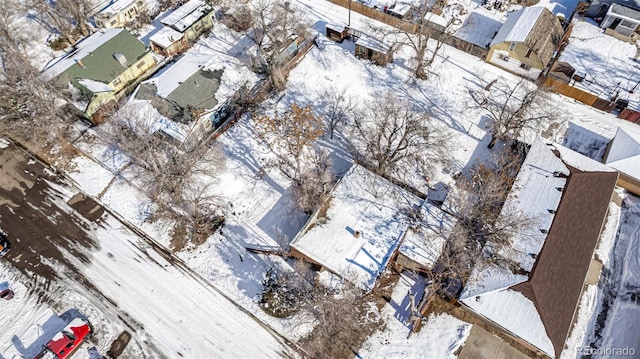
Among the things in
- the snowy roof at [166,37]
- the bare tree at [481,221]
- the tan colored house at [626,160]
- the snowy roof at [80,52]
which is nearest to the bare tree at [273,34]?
the snowy roof at [166,37]

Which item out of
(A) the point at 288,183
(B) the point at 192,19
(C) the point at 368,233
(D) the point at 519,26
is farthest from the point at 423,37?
(C) the point at 368,233

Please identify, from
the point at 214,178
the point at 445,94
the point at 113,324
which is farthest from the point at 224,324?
the point at 445,94

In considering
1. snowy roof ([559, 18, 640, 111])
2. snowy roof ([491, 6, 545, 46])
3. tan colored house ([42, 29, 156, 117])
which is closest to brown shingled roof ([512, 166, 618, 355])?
snowy roof ([559, 18, 640, 111])

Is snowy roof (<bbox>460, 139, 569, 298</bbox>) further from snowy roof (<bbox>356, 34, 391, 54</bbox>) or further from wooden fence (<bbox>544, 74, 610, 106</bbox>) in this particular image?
snowy roof (<bbox>356, 34, 391, 54</bbox>)

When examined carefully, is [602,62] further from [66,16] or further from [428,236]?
[66,16]

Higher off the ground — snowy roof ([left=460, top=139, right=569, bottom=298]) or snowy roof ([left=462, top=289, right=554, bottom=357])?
snowy roof ([left=460, top=139, right=569, bottom=298])

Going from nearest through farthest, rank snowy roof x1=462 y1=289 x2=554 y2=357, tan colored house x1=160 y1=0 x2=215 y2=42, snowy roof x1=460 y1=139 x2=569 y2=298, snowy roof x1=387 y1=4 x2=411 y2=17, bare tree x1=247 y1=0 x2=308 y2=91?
1. snowy roof x1=462 y1=289 x2=554 y2=357
2. snowy roof x1=460 y1=139 x2=569 y2=298
3. bare tree x1=247 y1=0 x2=308 y2=91
4. tan colored house x1=160 y1=0 x2=215 y2=42
5. snowy roof x1=387 y1=4 x2=411 y2=17
